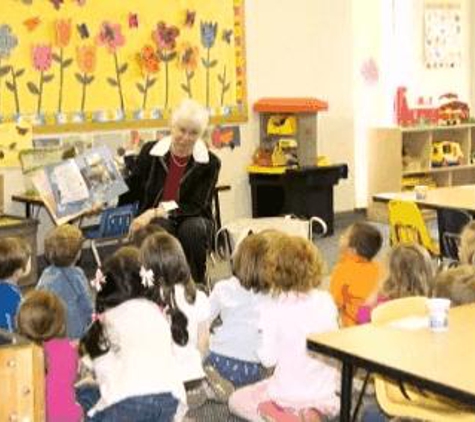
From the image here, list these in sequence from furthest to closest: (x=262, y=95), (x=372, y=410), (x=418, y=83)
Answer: (x=418, y=83)
(x=262, y=95)
(x=372, y=410)

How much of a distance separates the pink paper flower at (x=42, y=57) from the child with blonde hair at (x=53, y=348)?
357 cm

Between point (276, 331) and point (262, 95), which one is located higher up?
point (262, 95)

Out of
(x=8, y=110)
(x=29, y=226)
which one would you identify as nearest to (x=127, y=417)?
(x=29, y=226)

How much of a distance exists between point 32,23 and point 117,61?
2.45ft

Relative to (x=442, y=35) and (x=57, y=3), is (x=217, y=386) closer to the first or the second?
(x=57, y=3)

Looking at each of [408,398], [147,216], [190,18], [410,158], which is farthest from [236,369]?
[410,158]

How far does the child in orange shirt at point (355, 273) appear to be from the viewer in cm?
386

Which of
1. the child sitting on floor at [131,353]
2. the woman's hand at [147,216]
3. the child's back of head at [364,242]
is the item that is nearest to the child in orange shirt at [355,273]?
the child's back of head at [364,242]

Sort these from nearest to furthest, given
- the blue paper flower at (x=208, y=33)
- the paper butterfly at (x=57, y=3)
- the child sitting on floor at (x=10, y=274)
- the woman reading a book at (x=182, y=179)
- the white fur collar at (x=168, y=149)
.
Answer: the child sitting on floor at (x=10, y=274), the woman reading a book at (x=182, y=179), the white fur collar at (x=168, y=149), the paper butterfly at (x=57, y=3), the blue paper flower at (x=208, y=33)

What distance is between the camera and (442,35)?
9.55 m

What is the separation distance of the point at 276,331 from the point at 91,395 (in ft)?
2.68

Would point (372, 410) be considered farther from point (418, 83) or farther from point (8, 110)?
point (418, 83)

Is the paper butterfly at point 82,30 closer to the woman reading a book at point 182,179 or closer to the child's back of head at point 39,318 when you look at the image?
the woman reading a book at point 182,179

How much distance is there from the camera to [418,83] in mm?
9414
